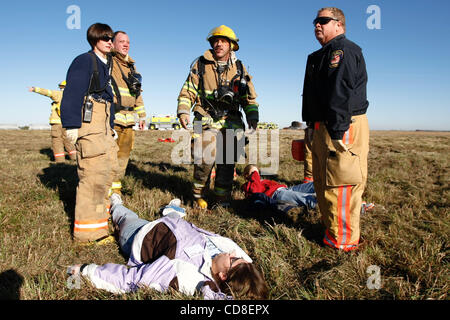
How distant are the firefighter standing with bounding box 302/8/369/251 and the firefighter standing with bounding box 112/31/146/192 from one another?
3531 mm

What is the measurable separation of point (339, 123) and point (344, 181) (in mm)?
637

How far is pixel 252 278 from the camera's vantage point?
7.53 ft

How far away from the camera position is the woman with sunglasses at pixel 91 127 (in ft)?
10.3

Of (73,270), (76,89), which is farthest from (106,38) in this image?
(73,270)

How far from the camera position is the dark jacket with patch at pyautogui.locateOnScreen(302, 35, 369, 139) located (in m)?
2.68

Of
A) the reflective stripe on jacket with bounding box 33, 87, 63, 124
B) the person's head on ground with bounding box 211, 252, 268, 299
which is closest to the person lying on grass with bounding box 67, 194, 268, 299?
the person's head on ground with bounding box 211, 252, 268, 299

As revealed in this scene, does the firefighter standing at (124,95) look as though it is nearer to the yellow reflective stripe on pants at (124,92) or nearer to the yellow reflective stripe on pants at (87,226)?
the yellow reflective stripe on pants at (124,92)

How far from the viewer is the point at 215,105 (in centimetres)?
463

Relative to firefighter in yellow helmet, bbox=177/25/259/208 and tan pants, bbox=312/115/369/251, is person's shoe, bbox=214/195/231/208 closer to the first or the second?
firefighter in yellow helmet, bbox=177/25/259/208

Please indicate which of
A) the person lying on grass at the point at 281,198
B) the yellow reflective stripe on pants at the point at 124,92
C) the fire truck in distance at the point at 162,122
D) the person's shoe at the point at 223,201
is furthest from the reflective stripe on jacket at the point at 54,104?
the fire truck in distance at the point at 162,122

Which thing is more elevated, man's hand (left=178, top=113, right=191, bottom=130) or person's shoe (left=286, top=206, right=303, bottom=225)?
man's hand (left=178, top=113, right=191, bottom=130)

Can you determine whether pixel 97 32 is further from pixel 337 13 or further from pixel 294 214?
pixel 294 214

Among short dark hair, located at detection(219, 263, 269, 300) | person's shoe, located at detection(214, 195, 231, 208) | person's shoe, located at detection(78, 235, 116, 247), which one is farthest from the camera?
Answer: person's shoe, located at detection(214, 195, 231, 208)

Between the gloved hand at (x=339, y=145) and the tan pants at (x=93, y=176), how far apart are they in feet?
9.16
